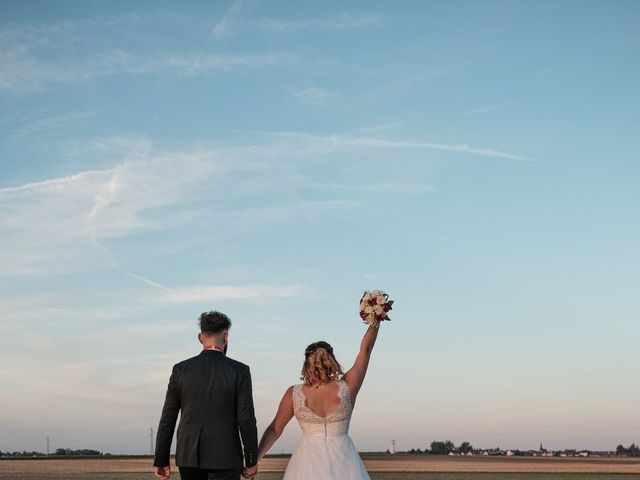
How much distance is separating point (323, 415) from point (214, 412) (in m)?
1.45

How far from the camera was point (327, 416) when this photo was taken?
9641 millimetres

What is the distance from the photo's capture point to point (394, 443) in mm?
110438

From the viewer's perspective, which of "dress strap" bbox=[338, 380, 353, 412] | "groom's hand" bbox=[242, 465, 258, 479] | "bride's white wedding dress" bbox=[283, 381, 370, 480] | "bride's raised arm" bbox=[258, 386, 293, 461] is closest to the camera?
"groom's hand" bbox=[242, 465, 258, 479]

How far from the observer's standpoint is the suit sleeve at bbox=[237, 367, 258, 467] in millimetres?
8641

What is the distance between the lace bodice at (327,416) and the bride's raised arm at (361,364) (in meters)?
0.07

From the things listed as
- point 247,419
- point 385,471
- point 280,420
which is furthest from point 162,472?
point 385,471

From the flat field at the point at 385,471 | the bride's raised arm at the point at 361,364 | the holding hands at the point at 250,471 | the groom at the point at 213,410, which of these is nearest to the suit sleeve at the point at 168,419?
the groom at the point at 213,410

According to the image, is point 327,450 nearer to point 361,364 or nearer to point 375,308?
point 361,364

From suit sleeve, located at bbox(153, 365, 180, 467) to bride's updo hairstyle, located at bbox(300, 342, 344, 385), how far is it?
138 centimetres

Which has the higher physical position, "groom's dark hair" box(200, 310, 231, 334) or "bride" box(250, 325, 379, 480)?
"groom's dark hair" box(200, 310, 231, 334)

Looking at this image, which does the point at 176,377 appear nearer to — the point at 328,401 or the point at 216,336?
the point at 216,336

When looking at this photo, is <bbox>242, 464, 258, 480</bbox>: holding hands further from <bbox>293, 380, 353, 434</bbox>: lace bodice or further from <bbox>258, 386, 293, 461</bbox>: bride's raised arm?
<bbox>293, 380, 353, 434</bbox>: lace bodice

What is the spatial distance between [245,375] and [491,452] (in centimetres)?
13185

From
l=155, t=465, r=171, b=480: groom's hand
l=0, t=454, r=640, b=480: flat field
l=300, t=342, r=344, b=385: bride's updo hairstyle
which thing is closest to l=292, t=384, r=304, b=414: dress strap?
l=300, t=342, r=344, b=385: bride's updo hairstyle
